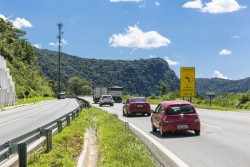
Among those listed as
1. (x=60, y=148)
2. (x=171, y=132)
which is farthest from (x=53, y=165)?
(x=171, y=132)

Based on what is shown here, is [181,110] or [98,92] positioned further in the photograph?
[98,92]

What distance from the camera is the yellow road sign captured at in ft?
161

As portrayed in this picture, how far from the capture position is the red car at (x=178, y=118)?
17.1m

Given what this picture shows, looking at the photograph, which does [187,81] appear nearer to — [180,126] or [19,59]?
[180,126]

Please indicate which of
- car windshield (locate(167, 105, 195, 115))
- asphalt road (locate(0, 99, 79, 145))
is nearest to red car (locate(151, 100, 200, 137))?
car windshield (locate(167, 105, 195, 115))

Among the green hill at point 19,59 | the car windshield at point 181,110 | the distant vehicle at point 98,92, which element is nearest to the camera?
the car windshield at point 181,110

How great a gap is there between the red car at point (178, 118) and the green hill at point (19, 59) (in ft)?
264

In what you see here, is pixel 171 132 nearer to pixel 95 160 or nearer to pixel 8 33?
pixel 95 160

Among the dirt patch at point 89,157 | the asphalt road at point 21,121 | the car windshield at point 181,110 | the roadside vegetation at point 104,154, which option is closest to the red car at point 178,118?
the car windshield at point 181,110

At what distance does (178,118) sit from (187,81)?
3253 centimetres

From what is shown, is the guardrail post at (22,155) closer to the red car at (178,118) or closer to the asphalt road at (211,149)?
the asphalt road at (211,149)

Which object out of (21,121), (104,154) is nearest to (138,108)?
(21,121)

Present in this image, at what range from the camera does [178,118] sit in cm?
1722

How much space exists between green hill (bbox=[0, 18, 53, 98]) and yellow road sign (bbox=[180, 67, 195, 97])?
54019 millimetres
